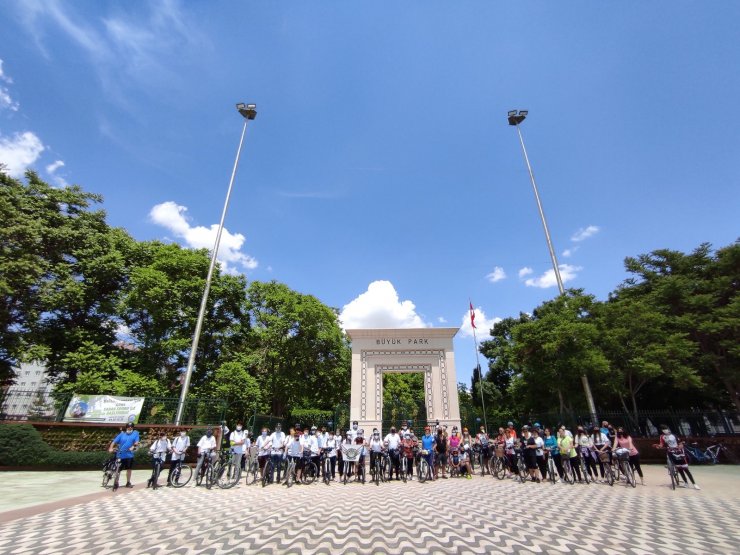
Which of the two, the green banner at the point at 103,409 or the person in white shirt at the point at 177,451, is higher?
the green banner at the point at 103,409

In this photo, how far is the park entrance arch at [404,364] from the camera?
56.6 feet

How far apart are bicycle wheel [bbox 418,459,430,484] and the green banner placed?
37.5 feet

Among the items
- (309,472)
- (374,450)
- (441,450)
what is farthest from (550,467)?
(309,472)

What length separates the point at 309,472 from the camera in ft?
37.7

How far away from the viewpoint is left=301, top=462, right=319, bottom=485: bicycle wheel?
36.8ft

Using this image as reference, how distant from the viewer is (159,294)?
19422 millimetres

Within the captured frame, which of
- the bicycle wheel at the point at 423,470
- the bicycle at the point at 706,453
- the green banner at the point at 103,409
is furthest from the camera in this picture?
the bicycle at the point at 706,453

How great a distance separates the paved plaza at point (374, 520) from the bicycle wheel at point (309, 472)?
5.59ft

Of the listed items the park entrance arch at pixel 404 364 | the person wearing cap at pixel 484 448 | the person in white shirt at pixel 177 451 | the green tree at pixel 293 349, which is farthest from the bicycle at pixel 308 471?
the green tree at pixel 293 349

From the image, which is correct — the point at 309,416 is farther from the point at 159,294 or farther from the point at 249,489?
the point at 249,489

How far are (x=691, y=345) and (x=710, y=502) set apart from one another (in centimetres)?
1210

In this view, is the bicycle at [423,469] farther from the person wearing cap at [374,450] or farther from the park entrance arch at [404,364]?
the park entrance arch at [404,364]

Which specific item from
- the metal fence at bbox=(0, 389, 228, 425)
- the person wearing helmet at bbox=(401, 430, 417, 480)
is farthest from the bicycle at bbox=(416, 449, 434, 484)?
the metal fence at bbox=(0, 389, 228, 425)

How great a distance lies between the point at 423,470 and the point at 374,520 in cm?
624
